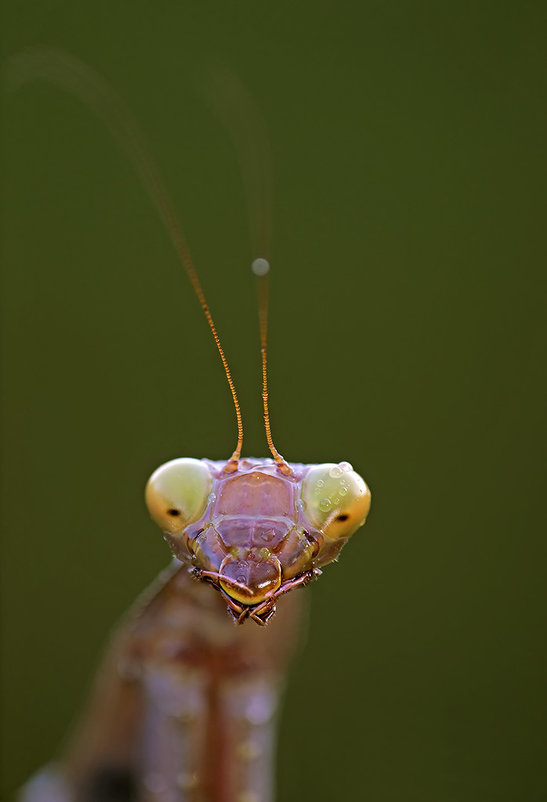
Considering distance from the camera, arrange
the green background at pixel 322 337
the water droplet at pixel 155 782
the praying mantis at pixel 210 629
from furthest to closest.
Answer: the green background at pixel 322 337
the water droplet at pixel 155 782
the praying mantis at pixel 210 629

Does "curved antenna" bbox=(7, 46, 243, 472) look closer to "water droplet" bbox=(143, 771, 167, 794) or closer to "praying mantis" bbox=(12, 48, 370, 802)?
"praying mantis" bbox=(12, 48, 370, 802)

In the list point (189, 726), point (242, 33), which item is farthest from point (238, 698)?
point (242, 33)

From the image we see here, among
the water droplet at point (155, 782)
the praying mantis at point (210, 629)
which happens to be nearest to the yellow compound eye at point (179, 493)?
the praying mantis at point (210, 629)

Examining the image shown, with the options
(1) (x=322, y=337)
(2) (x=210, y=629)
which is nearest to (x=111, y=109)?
(1) (x=322, y=337)

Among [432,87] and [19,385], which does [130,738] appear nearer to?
[19,385]

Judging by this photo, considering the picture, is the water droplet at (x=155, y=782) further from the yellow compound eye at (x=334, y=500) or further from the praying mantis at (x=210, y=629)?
the yellow compound eye at (x=334, y=500)

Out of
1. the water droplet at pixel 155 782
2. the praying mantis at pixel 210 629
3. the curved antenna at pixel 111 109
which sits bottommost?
the water droplet at pixel 155 782

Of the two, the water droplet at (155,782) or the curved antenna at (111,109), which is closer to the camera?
the curved antenna at (111,109)
